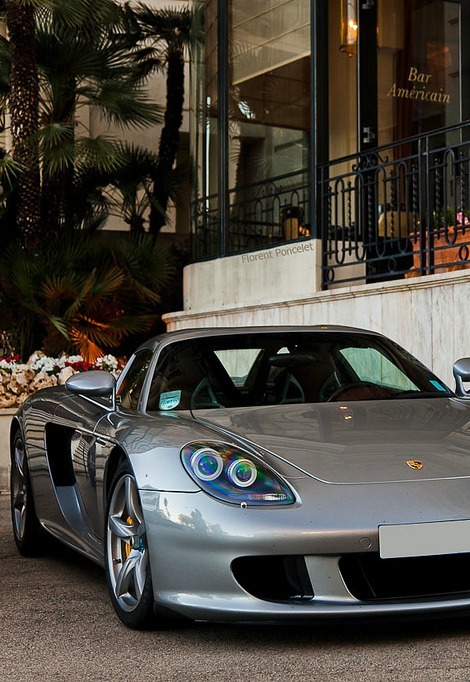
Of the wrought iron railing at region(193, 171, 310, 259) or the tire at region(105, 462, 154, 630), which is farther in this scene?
the wrought iron railing at region(193, 171, 310, 259)

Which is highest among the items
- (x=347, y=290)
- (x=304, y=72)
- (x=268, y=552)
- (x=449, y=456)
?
(x=304, y=72)

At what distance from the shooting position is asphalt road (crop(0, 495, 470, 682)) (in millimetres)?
3650

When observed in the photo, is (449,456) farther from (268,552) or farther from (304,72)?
(304,72)

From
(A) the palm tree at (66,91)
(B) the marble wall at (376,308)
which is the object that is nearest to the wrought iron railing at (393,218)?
(B) the marble wall at (376,308)

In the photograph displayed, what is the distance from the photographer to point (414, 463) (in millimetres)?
4164

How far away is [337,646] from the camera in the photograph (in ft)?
13.0

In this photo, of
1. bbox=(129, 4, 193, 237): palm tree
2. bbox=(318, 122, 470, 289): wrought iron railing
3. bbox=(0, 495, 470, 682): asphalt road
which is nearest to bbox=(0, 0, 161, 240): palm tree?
bbox=(129, 4, 193, 237): palm tree

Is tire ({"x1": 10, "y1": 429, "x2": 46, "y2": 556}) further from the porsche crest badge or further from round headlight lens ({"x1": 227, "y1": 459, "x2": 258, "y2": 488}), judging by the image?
the porsche crest badge

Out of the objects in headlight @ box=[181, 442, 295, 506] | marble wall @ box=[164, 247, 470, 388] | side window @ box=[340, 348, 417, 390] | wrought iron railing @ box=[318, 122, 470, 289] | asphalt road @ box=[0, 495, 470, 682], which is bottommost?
asphalt road @ box=[0, 495, 470, 682]

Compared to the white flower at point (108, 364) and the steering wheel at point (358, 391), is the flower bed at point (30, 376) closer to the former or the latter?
the white flower at point (108, 364)

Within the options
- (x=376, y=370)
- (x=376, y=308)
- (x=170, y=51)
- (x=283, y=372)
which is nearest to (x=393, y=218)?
(x=376, y=308)

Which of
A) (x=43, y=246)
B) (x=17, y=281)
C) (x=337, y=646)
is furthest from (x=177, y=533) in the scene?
(x=43, y=246)

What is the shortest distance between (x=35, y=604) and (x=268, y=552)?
4.85 feet

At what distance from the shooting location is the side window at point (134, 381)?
530cm
